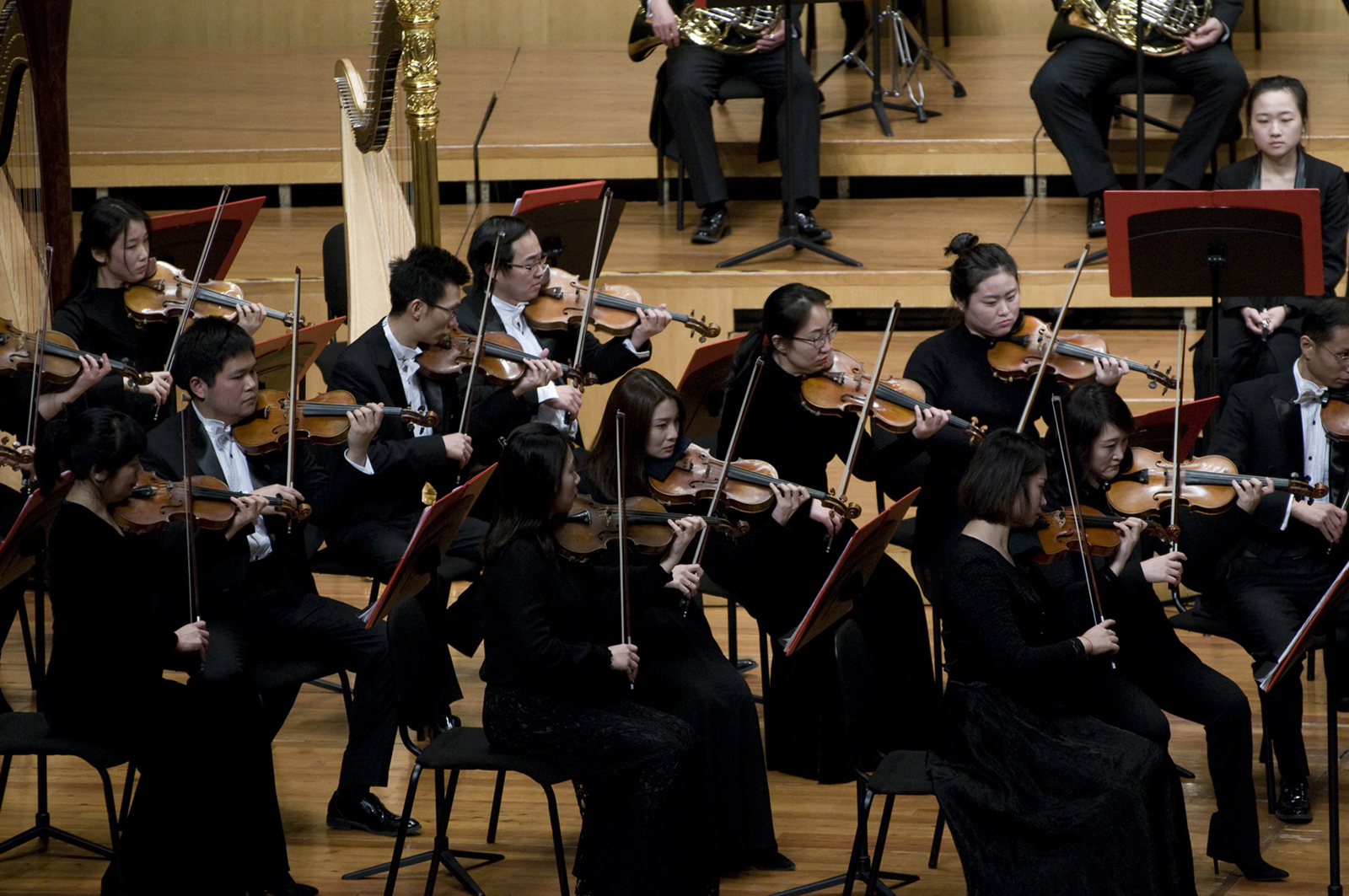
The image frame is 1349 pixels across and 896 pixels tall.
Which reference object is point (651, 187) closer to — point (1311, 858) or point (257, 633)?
point (257, 633)

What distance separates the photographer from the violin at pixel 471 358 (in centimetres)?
374

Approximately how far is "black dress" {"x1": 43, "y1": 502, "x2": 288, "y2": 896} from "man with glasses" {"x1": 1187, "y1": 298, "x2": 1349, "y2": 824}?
1.97m

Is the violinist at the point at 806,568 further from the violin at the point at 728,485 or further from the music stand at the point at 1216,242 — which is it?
the music stand at the point at 1216,242

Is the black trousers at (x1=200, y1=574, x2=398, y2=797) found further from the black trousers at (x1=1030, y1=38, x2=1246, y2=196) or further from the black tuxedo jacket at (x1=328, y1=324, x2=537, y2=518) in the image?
the black trousers at (x1=1030, y1=38, x2=1246, y2=196)

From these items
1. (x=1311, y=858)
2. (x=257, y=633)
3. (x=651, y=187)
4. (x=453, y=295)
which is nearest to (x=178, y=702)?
→ (x=257, y=633)

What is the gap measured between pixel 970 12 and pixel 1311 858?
16.1ft

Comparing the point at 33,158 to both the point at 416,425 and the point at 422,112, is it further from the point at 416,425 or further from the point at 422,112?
the point at 416,425

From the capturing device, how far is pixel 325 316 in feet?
17.0

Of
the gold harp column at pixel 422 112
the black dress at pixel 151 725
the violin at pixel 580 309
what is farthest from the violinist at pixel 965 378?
the black dress at pixel 151 725

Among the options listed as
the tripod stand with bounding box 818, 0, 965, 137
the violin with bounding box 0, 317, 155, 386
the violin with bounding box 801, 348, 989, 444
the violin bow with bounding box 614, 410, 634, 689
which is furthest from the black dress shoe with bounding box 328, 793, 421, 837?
the tripod stand with bounding box 818, 0, 965, 137

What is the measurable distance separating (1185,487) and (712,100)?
2.58m

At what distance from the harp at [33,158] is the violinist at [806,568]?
1.68m

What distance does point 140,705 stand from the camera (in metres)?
2.92

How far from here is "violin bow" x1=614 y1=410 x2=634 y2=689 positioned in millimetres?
2895
